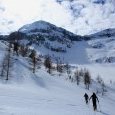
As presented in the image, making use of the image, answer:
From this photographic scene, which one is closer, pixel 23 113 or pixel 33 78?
pixel 23 113

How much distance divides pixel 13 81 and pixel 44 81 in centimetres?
1884

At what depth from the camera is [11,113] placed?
2567cm

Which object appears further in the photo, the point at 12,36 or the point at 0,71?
the point at 12,36

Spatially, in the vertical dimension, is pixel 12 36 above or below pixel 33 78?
above

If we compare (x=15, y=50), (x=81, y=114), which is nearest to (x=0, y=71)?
(x=15, y=50)

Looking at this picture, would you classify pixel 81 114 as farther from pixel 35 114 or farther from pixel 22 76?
pixel 22 76

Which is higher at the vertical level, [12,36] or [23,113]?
[12,36]

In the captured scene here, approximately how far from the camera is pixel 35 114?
27.2 meters

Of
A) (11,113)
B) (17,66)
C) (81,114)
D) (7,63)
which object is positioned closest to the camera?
(11,113)

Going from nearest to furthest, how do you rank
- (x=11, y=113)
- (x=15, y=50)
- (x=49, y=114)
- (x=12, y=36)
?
(x=11, y=113), (x=49, y=114), (x=15, y=50), (x=12, y=36)

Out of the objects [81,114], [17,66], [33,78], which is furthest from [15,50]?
[81,114]

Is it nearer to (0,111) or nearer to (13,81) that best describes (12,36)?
(13,81)

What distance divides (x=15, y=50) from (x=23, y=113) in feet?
435

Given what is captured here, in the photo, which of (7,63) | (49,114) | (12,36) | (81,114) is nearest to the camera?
(49,114)
